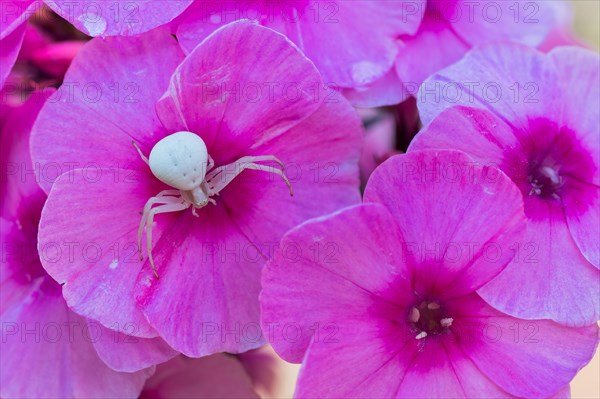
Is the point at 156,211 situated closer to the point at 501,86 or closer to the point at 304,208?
the point at 304,208

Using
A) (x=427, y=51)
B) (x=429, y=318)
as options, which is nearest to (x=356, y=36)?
(x=427, y=51)

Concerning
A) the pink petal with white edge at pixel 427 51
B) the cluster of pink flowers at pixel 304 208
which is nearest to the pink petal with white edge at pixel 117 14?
the cluster of pink flowers at pixel 304 208

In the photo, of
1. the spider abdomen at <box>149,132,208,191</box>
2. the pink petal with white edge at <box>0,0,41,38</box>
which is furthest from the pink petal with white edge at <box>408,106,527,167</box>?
the pink petal with white edge at <box>0,0,41,38</box>

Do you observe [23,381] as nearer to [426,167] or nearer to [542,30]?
[426,167]

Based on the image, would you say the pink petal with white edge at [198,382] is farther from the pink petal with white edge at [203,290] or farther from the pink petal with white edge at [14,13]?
the pink petal with white edge at [14,13]

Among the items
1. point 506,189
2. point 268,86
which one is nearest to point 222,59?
point 268,86

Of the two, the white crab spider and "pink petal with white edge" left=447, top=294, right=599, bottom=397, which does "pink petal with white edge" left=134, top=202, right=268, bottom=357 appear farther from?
"pink petal with white edge" left=447, top=294, right=599, bottom=397
